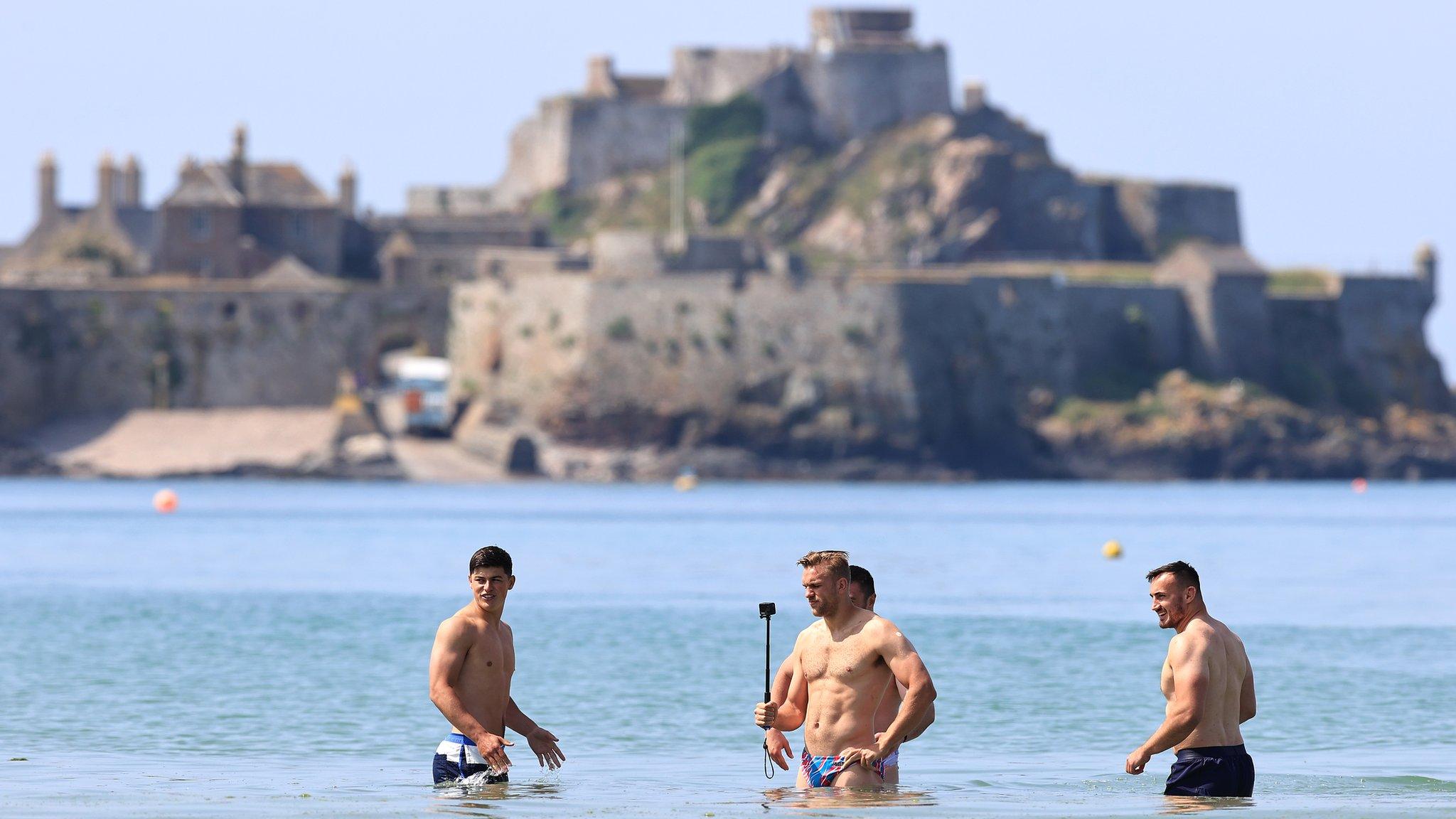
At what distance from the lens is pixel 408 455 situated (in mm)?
109312

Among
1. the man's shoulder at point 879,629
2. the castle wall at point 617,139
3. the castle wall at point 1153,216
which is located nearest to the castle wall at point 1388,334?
the castle wall at point 1153,216

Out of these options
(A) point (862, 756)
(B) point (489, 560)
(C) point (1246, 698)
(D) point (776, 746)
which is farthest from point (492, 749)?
(C) point (1246, 698)

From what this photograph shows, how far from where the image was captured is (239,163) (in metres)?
116

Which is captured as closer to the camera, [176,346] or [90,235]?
[176,346]

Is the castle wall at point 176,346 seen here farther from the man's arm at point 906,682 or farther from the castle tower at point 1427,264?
the man's arm at point 906,682

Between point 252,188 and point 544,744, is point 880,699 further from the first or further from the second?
point 252,188

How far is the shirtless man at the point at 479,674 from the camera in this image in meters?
16.2

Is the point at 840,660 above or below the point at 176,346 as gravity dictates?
below

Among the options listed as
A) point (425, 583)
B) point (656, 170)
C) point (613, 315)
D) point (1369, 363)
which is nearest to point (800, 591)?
point (425, 583)

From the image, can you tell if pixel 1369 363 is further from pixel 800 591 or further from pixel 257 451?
pixel 800 591

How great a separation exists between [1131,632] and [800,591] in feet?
34.5

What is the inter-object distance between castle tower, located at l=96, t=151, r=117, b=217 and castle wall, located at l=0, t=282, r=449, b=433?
2228 centimetres

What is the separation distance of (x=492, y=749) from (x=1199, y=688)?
4577 mm

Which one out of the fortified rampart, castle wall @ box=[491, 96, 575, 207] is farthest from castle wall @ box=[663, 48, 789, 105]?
the fortified rampart
